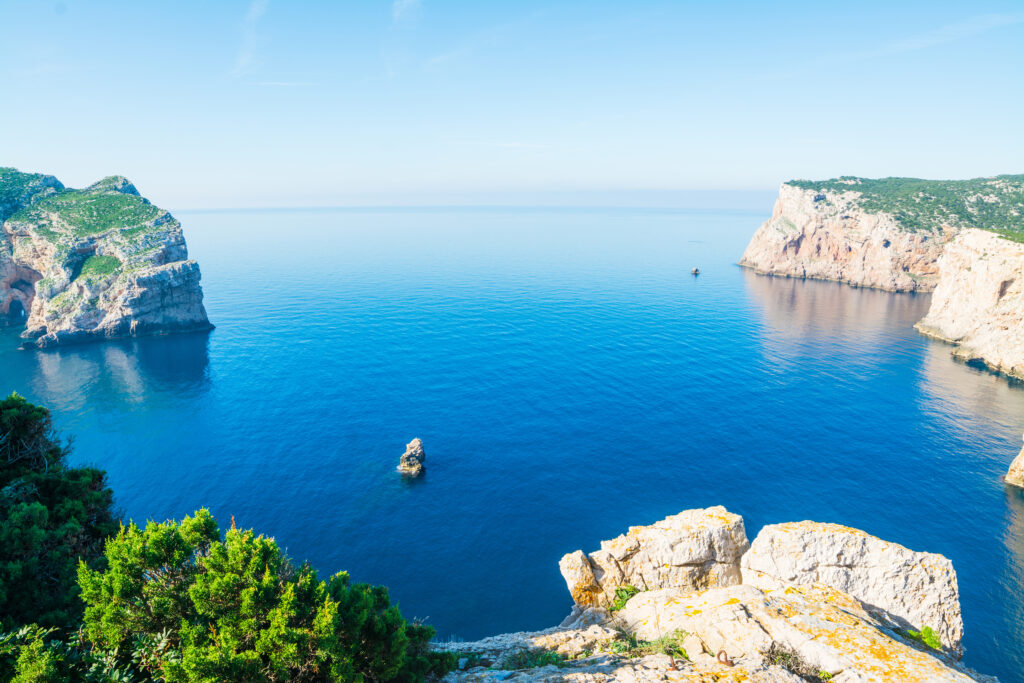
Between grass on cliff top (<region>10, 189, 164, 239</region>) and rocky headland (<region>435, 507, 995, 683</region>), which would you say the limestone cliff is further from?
grass on cliff top (<region>10, 189, 164, 239</region>)

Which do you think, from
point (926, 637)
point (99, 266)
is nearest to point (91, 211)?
point (99, 266)

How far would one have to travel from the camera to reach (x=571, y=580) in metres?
34.1

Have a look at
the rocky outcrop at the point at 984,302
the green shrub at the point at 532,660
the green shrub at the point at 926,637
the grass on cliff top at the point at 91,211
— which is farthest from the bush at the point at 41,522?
the rocky outcrop at the point at 984,302

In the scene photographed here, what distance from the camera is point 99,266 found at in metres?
120

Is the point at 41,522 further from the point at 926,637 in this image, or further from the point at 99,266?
the point at 99,266

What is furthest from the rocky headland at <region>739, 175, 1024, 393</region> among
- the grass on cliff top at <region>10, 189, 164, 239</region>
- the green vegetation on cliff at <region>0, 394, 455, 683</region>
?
the grass on cliff top at <region>10, 189, 164, 239</region>

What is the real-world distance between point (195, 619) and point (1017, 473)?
97282 mm

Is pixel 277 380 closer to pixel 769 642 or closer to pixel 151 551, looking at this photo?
pixel 151 551

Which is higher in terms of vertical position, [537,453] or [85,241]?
[85,241]

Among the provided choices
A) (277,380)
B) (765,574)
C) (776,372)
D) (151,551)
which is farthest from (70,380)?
(776,372)

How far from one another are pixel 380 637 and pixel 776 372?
4153 inches

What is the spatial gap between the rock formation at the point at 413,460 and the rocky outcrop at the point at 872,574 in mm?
48808

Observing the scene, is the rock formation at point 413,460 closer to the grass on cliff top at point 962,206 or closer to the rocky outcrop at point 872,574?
the rocky outcrop at point 872,574

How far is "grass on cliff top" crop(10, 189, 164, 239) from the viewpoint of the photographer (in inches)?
5007
